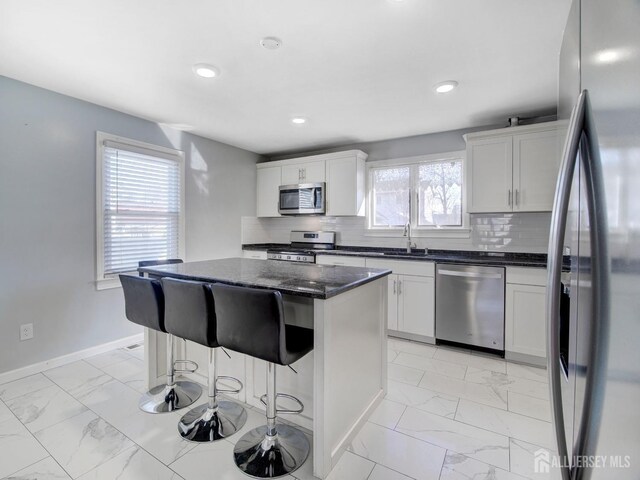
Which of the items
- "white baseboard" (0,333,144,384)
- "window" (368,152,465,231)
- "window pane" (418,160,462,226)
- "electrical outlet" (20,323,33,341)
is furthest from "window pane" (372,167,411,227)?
"electrical outlet" (20,323,33,341)

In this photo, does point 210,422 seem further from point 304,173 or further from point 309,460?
point 304,173

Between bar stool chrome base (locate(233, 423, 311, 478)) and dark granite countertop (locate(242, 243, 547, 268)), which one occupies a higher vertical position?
dark granite countertop (locate(242, 243, 547, 268))

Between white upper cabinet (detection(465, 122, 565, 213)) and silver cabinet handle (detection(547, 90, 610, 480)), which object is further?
white upper cabinet (detection(465, 122, 565, 213))

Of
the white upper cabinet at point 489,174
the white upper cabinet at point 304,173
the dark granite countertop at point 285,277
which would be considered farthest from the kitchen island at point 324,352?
Answer: the white upper cabinet at point 304,173

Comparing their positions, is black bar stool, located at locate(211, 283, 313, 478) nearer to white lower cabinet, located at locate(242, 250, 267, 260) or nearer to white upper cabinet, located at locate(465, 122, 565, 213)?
white upper cabinet, located at locate(465, 122, 565, 213)

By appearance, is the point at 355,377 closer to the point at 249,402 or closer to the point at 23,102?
the point at 249,402

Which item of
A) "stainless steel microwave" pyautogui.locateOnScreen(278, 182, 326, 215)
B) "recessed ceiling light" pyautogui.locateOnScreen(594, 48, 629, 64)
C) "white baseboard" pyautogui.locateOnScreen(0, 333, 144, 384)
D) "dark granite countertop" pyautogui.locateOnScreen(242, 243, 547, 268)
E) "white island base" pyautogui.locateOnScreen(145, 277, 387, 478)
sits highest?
"stainless steel microwave" pyautogui.locateOnScreen(278, 182, 326, 215)

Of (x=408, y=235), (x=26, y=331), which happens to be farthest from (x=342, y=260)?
(x=26, y=331)

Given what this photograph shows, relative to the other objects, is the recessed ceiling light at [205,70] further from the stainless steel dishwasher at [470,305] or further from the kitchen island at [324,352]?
the stainless steel dishwasher at [470,305]

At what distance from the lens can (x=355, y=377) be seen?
1.90 metres

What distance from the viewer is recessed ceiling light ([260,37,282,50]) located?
2004mm

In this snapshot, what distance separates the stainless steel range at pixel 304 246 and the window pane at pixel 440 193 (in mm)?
1356

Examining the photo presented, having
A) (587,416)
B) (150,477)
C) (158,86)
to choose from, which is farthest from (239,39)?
(150,477)

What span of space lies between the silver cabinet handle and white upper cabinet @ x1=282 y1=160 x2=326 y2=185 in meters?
3.83
